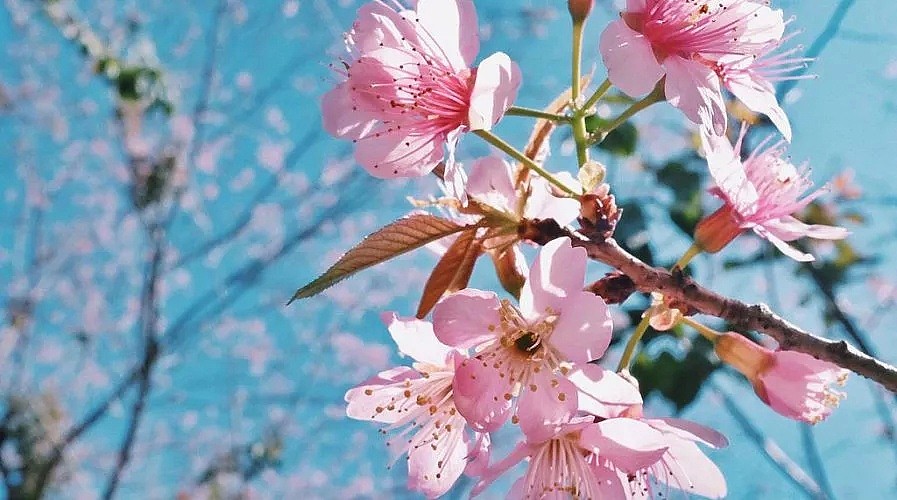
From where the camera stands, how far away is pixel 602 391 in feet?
2.61

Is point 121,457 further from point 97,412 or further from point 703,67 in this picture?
point 703,67

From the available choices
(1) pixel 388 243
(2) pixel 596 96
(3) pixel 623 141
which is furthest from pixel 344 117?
(3) pixel 623 141

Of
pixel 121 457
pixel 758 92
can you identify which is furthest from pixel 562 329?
pixel 121 457

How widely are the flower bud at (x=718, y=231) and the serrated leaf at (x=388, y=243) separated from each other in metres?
0.32

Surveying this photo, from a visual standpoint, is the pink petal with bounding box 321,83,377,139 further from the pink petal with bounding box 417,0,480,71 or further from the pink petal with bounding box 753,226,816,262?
the pink petal with bounding box 753,226,816,262

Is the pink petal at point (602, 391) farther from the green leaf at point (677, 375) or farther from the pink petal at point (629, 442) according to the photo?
the green leaf at point (677, 375)

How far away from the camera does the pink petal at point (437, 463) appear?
96 centimetres

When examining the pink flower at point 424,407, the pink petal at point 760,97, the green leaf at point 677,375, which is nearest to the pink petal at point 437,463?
the pink flower at point 424,407

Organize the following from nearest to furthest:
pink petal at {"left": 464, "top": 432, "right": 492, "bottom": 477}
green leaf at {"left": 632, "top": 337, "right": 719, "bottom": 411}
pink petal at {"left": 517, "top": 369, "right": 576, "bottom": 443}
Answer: pink petal at {"left": 517, "top": 369, "right": 576, "bottom": 443}
pink petal at {"left": 464, "top": 432, "right": 492, "bottom": 477}
green leaf at {"left": 632, "top": 337, "right": 719, "bottom": 411}

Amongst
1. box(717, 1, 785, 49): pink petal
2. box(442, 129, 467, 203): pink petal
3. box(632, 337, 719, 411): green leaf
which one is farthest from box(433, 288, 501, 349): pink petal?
box(632, 337, 719, 411): green leaf

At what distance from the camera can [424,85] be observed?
919 mm

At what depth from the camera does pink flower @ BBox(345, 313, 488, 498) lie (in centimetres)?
93

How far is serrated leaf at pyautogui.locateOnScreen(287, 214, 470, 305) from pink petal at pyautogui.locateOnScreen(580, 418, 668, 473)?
0.87 feet

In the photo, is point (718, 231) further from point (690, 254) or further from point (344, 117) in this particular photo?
point (344, 117)
